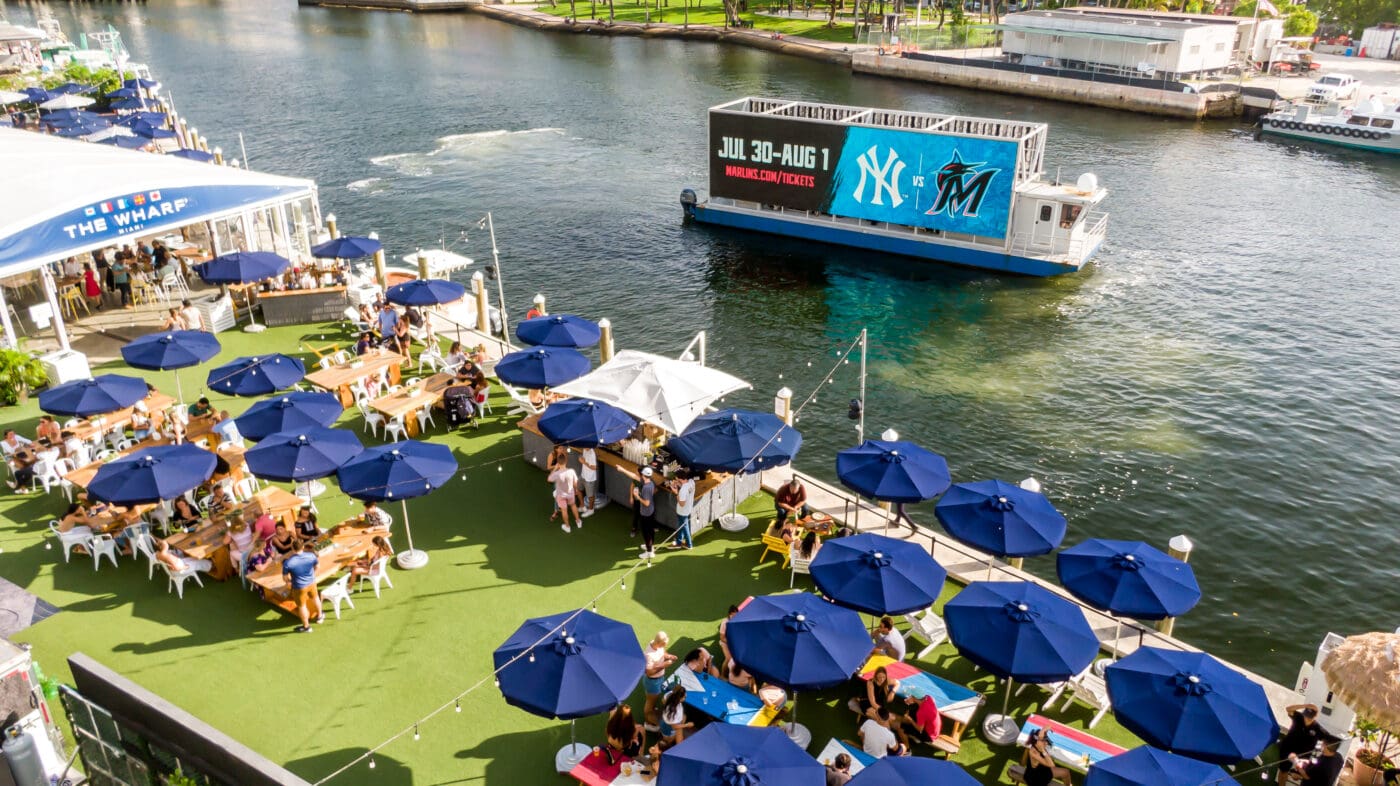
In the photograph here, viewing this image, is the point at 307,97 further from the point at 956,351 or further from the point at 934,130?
the point at 956,351

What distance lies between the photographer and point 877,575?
14.7 meters

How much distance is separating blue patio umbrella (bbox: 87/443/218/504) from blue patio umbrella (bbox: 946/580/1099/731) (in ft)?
43.8

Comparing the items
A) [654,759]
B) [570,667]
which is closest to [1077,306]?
[654,759]

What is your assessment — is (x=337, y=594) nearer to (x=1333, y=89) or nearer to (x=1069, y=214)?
(x=1069, y=214)

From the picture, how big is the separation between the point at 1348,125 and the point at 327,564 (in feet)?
233

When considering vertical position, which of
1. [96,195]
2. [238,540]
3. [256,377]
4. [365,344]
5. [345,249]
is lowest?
[238,540]

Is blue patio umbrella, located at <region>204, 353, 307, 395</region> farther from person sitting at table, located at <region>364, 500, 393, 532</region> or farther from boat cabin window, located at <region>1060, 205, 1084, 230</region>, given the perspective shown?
boat cabin window, located at <region>1060, 205, 1084, 230</region>

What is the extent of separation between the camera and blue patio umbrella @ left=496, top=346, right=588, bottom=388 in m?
21.2

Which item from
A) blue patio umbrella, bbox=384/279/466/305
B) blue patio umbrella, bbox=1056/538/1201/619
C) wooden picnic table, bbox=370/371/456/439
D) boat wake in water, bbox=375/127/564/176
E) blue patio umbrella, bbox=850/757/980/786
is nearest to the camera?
blue patio umbrella, bbox=850/757/980/786

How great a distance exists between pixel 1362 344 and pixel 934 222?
16630 millimetres

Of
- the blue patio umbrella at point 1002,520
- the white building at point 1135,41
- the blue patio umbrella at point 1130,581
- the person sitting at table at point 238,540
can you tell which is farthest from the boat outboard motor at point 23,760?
the white building at point 1135,41

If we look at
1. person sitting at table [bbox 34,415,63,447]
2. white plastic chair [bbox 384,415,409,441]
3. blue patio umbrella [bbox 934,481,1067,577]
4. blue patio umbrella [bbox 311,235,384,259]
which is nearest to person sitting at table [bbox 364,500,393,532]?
white plastic chair [bbox 384,415,409,441]

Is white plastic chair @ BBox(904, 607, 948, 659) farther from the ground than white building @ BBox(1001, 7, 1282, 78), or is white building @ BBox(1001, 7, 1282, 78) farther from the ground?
white building @ BBox(1001, 7, 1282, 78)

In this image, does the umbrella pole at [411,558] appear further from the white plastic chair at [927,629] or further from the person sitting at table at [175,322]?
the person sitting at table at [175,322]
